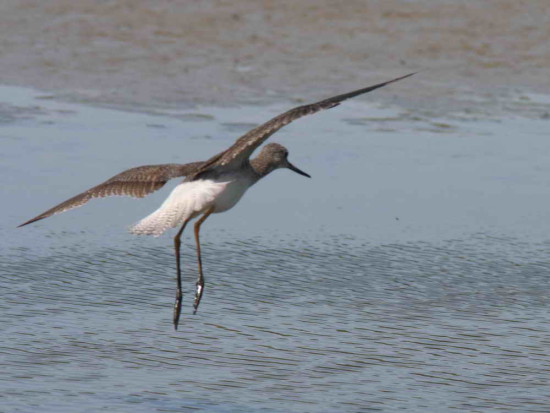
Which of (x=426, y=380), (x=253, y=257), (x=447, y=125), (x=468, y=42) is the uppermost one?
(x=468, y=42)

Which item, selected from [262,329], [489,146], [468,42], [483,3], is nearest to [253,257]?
[262,329]

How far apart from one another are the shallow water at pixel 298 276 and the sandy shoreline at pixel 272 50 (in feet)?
3.78

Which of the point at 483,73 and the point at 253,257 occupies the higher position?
the point at 483,73

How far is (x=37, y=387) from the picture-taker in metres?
5.52

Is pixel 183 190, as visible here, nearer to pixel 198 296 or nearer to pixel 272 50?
pixel 198 296

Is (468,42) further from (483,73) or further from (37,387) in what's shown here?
(37,387)

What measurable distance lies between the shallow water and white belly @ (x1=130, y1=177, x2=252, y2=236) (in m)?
0.45

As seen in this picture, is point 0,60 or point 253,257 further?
point 0,60

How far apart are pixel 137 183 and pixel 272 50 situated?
6624 mm

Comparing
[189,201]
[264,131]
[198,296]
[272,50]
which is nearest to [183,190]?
[189,201]

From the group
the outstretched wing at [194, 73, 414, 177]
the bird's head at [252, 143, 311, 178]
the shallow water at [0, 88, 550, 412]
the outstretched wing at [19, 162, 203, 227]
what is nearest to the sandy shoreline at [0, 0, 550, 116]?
the shallow water at [0, 88, 550, 412]

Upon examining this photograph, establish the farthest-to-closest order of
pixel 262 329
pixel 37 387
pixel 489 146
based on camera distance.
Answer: pixel 489 146, pixel 262 329, pixel 37 387

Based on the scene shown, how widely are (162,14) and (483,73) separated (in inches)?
142

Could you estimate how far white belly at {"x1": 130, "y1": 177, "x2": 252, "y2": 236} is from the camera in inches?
250
